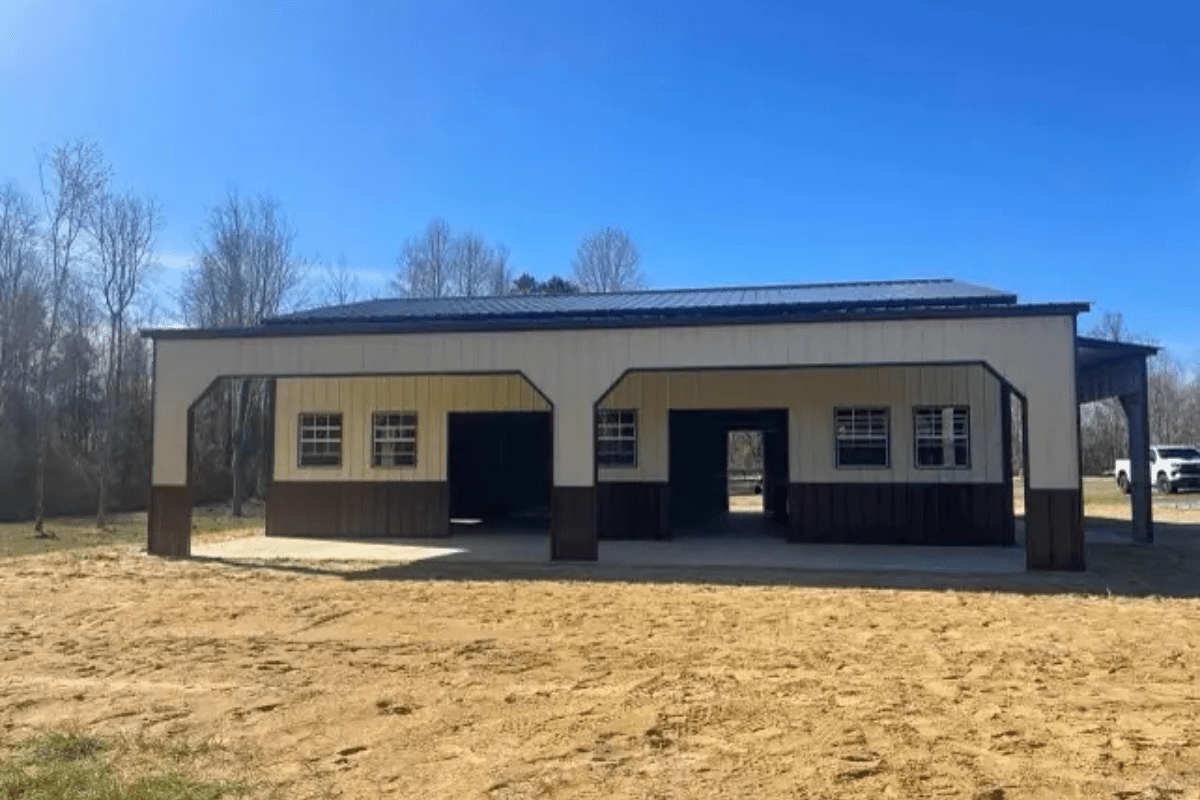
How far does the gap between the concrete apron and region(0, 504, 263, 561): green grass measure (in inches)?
115

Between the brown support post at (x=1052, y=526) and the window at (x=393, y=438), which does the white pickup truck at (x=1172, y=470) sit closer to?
the brown support post at (x=1052, y=526)

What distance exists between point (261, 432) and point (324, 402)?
16.5m

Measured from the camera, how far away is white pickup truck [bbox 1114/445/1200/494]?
98.8ft

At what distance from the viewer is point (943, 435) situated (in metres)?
15.1

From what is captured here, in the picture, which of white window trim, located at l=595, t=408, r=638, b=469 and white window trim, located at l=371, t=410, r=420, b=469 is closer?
white window trim, located at l=595, t=408, r=638, b=469

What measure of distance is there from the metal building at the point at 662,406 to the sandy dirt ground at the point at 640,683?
284 cm

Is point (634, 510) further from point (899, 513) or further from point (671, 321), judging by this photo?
point (671, 321)

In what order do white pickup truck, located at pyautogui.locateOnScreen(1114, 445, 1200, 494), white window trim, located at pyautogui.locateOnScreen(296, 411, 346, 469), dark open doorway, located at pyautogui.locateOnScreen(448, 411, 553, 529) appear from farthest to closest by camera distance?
white pickup truck, located at pyautogui.locateOnScreen(1114, 445, 1200, 494) → dark open doorway, located at pyautogui.locateOnScreen(448, 411, 553, 529) → white window trim, located at pyautogui.locateOnScreen(296, 411, 346, 469)

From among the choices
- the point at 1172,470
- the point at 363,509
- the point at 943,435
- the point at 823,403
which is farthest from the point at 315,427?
the point at 1172,470

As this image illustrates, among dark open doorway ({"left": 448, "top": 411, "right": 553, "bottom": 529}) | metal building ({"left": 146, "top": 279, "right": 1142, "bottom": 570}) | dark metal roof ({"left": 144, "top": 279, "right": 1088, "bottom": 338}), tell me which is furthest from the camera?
dark open doorway ({"left": 448, "top": 411, "right": 553, "bottom": 529})

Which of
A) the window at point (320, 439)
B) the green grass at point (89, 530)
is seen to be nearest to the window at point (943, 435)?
the window at point (320, 439)

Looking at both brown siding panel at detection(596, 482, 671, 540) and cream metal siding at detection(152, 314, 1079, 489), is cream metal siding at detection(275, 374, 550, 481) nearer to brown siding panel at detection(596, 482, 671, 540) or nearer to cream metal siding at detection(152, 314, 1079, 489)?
brown siding panel at detection(596, 482, 671, 540)

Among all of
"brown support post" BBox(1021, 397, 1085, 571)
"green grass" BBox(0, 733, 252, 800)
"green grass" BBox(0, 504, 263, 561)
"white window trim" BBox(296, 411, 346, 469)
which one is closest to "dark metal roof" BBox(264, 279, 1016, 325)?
"white window trim" BBox(296, 411, 346, 469)

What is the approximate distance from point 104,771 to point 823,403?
12853mm
